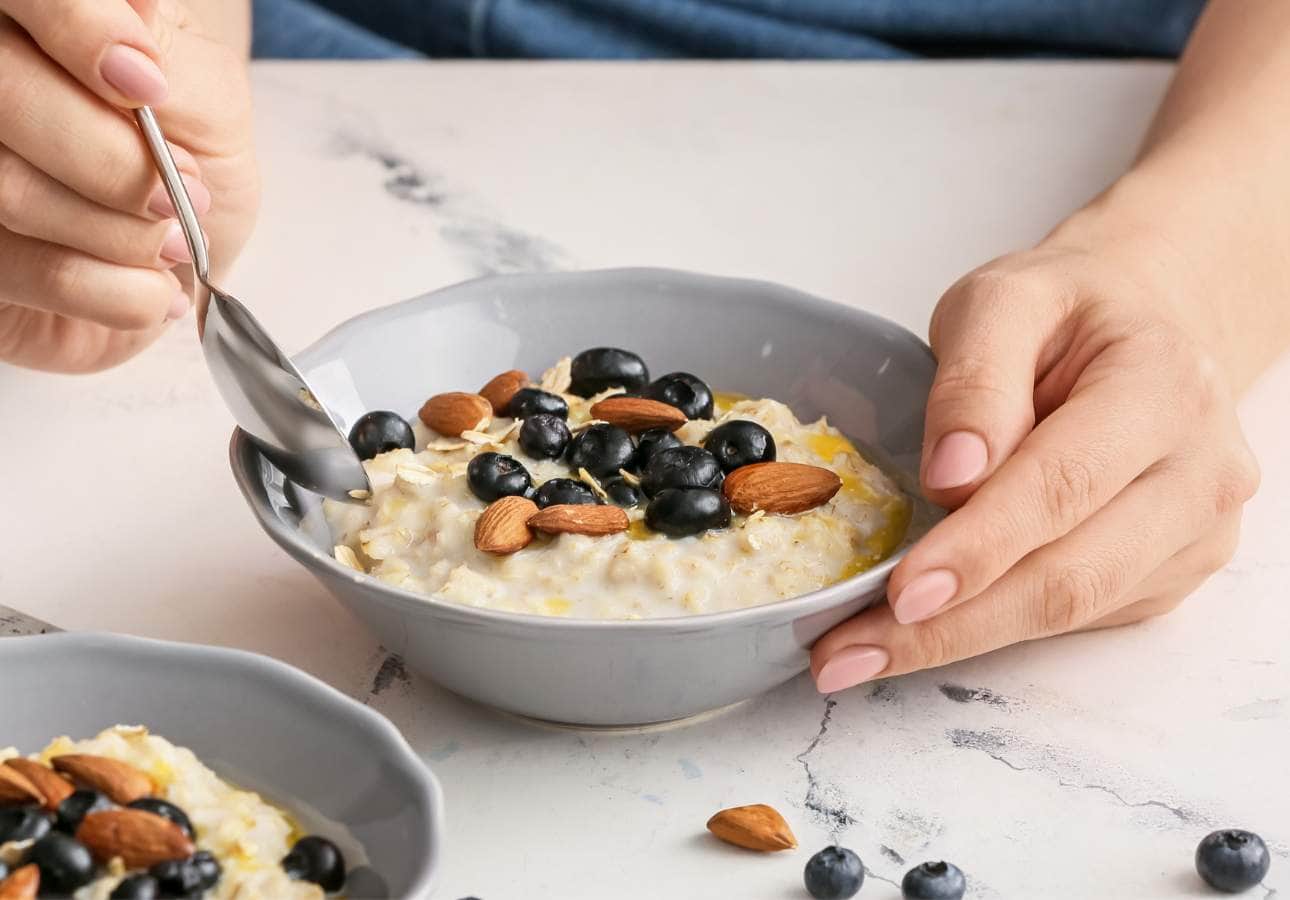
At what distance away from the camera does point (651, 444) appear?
1201 millimetres

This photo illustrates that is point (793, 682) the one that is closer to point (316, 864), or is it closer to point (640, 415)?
point (640, 415)

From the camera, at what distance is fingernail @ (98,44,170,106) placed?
1118 mm

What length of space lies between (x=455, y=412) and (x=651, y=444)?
17 centimetres

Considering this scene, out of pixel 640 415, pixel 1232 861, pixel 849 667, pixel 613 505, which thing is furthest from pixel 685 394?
pixel 1232 861

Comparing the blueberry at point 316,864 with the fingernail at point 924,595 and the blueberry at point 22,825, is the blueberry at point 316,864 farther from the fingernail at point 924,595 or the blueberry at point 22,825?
the fingernail at point 924,595

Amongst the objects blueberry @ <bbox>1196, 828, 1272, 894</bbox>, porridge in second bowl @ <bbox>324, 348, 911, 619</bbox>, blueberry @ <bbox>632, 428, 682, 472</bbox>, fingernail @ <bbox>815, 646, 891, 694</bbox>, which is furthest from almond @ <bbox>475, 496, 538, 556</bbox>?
blueberry @ <bbox>1196, 828, 1272, 894</bbox>

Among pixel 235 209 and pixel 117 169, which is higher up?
pixel 117 169

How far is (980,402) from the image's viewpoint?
1128 mm

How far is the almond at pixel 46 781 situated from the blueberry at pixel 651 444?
0.47m

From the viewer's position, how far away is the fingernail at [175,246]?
129 centimetres

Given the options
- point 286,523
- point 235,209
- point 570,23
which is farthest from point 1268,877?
point 570,23

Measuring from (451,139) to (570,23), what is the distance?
1.12 feet

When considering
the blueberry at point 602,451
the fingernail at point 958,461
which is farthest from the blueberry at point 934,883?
the blueberry at point 602,451

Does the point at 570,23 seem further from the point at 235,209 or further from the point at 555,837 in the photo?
the point at 555,837
